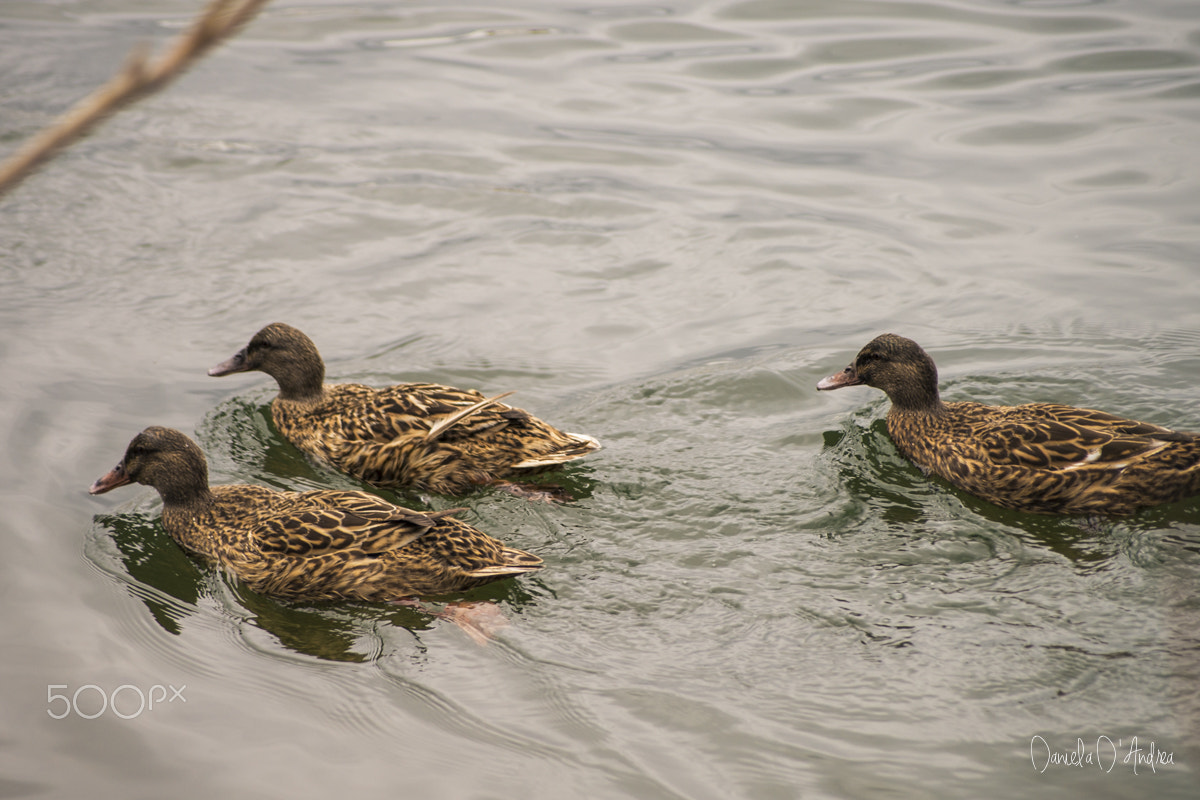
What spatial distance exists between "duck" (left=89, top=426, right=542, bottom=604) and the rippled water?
0.17 metres

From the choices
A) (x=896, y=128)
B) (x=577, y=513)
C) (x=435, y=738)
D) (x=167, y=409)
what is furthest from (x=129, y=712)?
(x=896, y=128)

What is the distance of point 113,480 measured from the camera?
6.73 m

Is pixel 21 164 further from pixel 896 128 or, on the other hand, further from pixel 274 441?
pixel 896 128

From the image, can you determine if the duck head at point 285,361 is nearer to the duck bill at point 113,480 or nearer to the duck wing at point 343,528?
the duck bill at point 113,480

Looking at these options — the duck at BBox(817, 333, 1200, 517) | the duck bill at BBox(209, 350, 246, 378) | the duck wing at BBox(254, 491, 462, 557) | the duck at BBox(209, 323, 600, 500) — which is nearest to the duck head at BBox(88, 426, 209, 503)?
the duck wing at BBox(254, 491, 462, 557)

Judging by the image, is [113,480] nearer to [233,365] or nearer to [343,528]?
[233,365]

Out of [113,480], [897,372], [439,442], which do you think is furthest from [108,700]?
[897,372]

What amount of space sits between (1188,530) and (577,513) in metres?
3.61

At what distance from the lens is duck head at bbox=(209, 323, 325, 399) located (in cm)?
789

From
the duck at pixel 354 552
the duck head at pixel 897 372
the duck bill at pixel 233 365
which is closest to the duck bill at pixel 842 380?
the duck head at pixel 897 372

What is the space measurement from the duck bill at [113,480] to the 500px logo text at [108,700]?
65.4 inches

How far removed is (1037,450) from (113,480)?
18.8 ft

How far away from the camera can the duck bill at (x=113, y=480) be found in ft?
22.0

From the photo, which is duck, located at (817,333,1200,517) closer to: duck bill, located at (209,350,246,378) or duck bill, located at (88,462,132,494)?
duck bill, located at (209,350,246,378)
